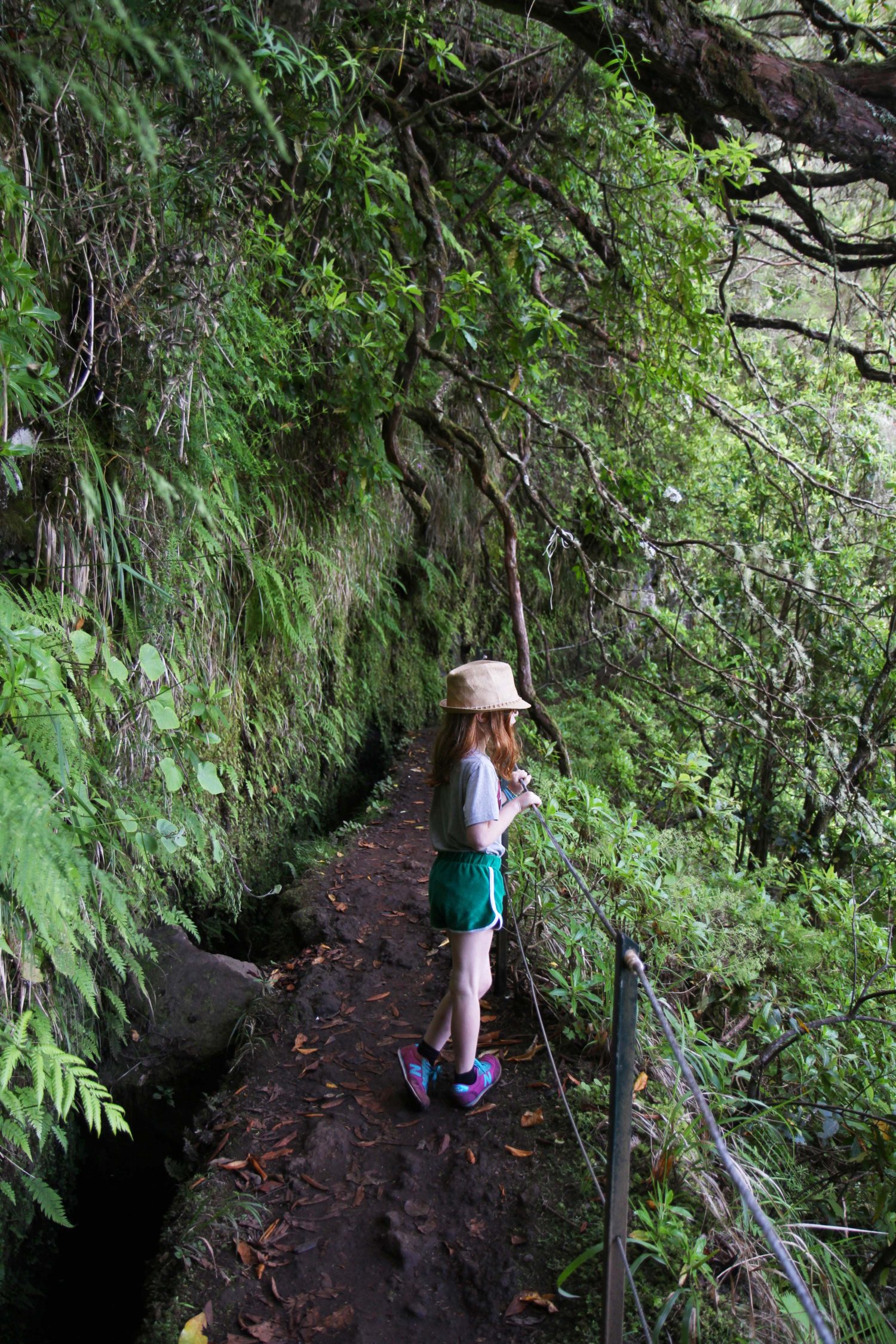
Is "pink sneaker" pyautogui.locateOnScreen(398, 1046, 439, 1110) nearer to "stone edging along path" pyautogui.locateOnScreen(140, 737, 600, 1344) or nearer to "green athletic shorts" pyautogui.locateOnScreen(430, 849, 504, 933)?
"stone edging along path" pyautogui.locateOnScreen(140, 737, 600, 1344)

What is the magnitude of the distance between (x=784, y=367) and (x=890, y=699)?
3.55 m

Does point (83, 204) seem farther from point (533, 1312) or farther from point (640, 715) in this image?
point (640, 715)

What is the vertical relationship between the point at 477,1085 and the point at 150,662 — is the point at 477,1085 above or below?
below

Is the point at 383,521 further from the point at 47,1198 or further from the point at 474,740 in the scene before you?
the point at 47,1198

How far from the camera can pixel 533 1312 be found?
2324 millimetres

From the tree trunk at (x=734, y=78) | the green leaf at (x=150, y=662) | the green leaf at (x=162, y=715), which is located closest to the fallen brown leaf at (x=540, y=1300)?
the green leaf at (x=162, y=715)

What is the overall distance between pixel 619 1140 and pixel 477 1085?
1327mm

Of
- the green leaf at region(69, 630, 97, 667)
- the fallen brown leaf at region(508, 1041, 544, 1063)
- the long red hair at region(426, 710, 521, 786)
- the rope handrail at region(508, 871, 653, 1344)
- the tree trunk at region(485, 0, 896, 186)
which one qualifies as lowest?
the fallen brown leaf at region(508, 1041, 544, 1063)

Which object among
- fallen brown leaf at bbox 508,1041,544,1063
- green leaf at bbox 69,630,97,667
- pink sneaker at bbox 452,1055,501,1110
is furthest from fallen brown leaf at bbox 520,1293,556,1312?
green leaf at bbox 69,630,97,667

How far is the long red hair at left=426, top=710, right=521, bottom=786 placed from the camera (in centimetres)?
302

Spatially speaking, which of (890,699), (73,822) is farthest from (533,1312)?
(890,699)

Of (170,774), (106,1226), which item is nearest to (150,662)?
(170,774)

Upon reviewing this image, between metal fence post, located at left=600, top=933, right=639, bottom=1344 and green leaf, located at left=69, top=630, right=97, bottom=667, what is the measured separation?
81.2 inches

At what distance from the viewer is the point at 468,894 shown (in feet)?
9.65
